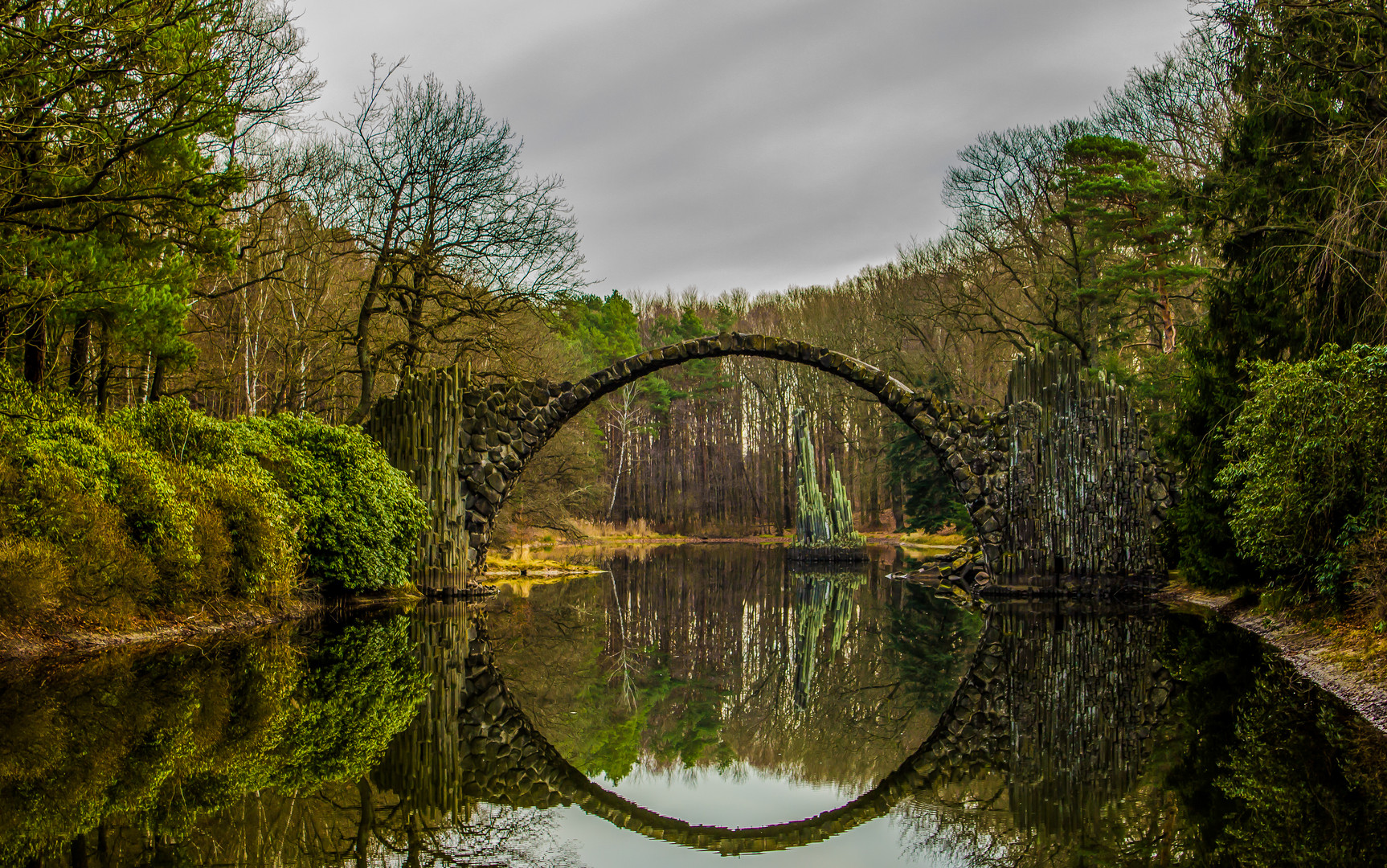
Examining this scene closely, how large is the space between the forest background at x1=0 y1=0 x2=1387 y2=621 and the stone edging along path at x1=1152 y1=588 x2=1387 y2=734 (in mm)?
471

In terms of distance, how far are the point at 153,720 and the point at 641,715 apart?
298cm

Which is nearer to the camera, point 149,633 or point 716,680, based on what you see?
point 716,680

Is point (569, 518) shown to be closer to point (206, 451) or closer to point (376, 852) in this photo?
point (206, 451)

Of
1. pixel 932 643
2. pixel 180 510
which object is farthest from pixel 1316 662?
pixel 180 510

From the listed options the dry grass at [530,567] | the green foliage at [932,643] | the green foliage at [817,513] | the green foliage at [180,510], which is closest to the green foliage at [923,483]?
the green foliage at [817,513]

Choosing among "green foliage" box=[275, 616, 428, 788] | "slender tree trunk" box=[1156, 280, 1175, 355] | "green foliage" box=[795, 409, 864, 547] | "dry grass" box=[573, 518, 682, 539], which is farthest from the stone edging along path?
"dry grass" box=[573, 518, 682, 539]

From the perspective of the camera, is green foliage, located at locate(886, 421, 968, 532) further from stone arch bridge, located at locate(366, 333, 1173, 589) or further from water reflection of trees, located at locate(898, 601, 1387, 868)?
water reflection of trees, located at locate(898, 601, 1387, 868)

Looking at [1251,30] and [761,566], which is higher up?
[1251,30]

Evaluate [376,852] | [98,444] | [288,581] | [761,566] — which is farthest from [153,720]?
[761,566]

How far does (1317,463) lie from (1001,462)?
19.6ft

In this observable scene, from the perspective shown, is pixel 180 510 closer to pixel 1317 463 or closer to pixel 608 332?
pixel 1317 463

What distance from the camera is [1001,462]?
14.8 m

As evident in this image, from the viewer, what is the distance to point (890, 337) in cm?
3050

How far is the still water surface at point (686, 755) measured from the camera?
154 inches
